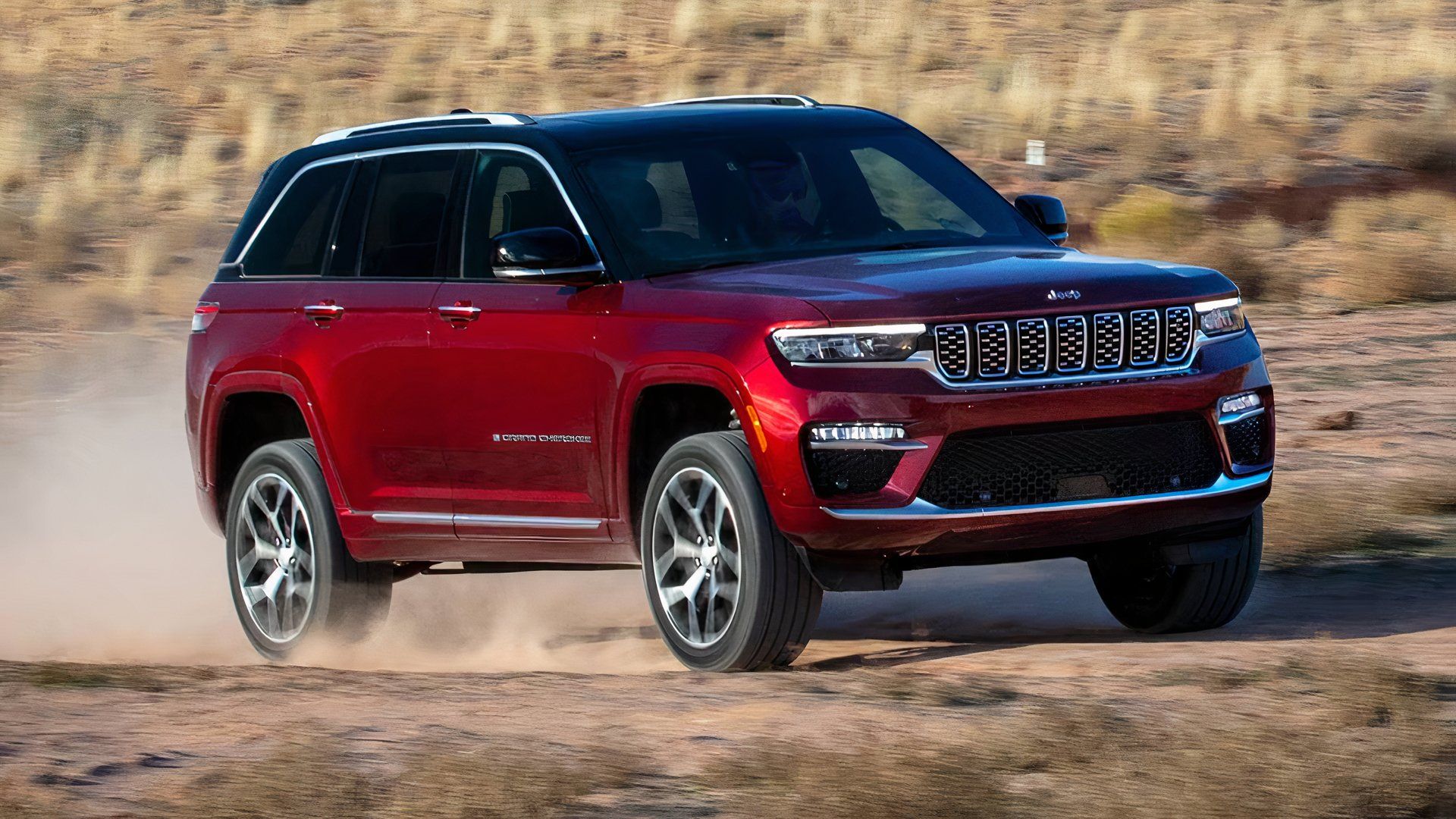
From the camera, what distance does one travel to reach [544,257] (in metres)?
7.51

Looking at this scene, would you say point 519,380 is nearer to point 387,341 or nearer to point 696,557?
point 387,341

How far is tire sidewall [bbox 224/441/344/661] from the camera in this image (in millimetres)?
8812

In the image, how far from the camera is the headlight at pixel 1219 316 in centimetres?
736

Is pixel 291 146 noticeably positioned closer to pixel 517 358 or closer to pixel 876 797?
pixel 517 358

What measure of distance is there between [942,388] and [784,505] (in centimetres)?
57

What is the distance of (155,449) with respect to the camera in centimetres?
1545

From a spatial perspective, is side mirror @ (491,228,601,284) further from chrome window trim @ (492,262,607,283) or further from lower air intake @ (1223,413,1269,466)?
lower air intake @ (1223,413,1269,466)

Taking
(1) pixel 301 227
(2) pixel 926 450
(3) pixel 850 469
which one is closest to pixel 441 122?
(1) pixel 301 227

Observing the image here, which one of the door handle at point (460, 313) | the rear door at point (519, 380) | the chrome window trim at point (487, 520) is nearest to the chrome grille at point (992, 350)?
the rear door at point (519, 380)

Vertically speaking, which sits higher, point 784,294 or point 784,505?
point 784,294

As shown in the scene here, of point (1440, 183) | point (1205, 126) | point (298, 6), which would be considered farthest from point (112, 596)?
point (298, 6)

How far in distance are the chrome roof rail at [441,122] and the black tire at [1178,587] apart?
8.34ft

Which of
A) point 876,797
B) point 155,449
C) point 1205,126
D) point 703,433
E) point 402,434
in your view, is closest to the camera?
point 876,797

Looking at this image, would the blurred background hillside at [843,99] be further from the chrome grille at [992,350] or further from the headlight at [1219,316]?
the chrome grille at [992,350]
